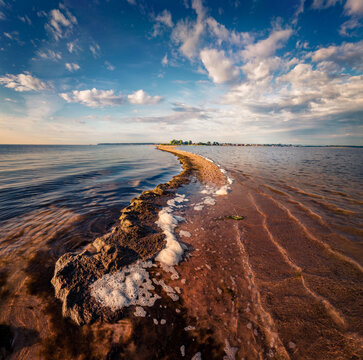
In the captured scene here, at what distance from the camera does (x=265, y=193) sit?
1140cm

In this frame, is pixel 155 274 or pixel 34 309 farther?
pixel 155 274

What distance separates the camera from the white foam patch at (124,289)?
3.28 m

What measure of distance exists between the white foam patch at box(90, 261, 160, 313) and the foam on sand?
731 millimetres

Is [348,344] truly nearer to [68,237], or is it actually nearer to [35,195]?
[68,237]

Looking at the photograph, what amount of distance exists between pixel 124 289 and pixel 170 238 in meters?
2.22

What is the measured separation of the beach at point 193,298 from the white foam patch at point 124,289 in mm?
22

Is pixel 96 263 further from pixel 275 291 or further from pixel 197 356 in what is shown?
pixel 275 291

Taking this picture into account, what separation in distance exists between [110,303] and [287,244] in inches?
233

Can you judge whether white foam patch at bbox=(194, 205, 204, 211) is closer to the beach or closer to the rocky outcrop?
the beach

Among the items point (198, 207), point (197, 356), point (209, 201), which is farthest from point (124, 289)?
point (209, 201)

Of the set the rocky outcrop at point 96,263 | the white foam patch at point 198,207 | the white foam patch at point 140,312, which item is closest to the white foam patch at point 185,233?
the rocky outcrop at point 96,263

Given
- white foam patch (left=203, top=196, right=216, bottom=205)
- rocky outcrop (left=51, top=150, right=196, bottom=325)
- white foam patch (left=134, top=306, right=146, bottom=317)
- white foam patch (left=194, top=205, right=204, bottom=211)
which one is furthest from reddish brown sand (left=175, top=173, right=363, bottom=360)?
white foam patch (left=203, top=196, right=216, bottom=205)

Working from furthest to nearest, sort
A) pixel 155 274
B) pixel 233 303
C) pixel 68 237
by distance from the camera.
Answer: pixel 68 237, pixel 155 274, pixel 233 303

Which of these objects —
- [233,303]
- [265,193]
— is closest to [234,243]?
[233,303]
